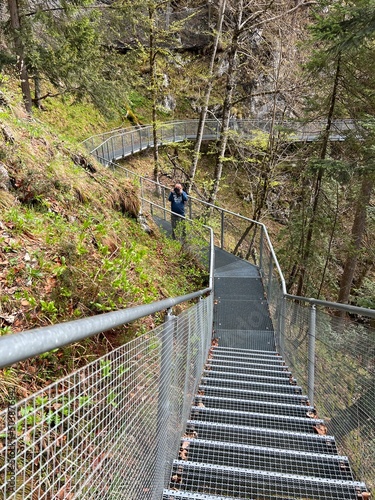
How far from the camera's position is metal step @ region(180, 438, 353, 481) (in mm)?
2842

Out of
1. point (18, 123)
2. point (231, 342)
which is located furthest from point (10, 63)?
point (231, 342)

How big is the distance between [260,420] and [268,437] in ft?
1.18

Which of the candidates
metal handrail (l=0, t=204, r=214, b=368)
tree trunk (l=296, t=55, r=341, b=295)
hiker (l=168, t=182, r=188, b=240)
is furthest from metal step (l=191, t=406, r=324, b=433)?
tree trunk (l=296, t=55, r=341, b=295)

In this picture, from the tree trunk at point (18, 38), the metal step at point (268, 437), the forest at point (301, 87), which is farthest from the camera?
the tree trunk at point (18, 38)

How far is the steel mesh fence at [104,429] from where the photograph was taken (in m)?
1.04

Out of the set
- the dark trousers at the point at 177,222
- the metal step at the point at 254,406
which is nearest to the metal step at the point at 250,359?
the metal step at the point at 254,406

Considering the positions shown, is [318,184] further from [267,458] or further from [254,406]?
[267,458]

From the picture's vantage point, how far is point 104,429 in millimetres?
1471

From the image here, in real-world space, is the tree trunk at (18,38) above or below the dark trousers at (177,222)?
above

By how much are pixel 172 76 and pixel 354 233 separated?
1862cm

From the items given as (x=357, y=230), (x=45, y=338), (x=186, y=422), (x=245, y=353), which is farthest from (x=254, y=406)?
(x=357, y=230)

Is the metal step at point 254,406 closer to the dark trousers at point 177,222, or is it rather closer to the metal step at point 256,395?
the metal step at point 256,395

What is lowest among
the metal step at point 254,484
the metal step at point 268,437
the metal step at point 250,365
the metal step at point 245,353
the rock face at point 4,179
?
the metal step at point 245,353

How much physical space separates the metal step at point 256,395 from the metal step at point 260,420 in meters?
0.59
